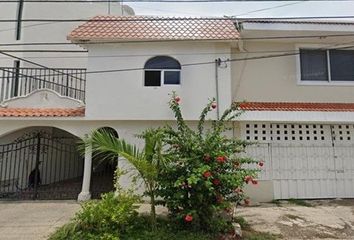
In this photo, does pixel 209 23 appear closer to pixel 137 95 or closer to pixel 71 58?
pixel 137 95

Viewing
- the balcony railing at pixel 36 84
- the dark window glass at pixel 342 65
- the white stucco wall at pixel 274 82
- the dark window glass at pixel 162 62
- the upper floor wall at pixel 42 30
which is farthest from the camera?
the upper floor wall at pixel 42 30

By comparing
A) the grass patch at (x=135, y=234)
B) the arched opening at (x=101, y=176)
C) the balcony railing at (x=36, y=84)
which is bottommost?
the grass patch at (x=135, y=234)

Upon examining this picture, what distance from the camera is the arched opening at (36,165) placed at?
1109 centimetres

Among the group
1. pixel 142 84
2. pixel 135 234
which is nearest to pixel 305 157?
pixel 142 84

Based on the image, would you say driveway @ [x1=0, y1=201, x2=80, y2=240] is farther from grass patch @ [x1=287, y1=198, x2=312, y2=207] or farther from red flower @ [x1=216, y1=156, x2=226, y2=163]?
grass patch @ [x1=287, y1=198, x2=312, y2=207]

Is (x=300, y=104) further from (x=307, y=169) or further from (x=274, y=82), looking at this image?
(x=307, y=169)

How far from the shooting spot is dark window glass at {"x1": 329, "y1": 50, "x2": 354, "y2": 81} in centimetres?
1166

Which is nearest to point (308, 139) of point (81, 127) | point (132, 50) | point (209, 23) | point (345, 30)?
point (345, 30)

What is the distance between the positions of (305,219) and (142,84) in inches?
252

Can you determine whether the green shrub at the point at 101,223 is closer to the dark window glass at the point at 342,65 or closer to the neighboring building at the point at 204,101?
the neighboring building at the point at 204,101

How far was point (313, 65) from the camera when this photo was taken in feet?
38.4

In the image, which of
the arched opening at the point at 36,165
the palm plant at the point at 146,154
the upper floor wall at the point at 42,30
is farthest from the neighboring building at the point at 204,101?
the upper floor wall at the point at 42,30

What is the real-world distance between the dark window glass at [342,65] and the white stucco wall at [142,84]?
4139 millimetres

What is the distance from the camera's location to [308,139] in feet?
35.4
